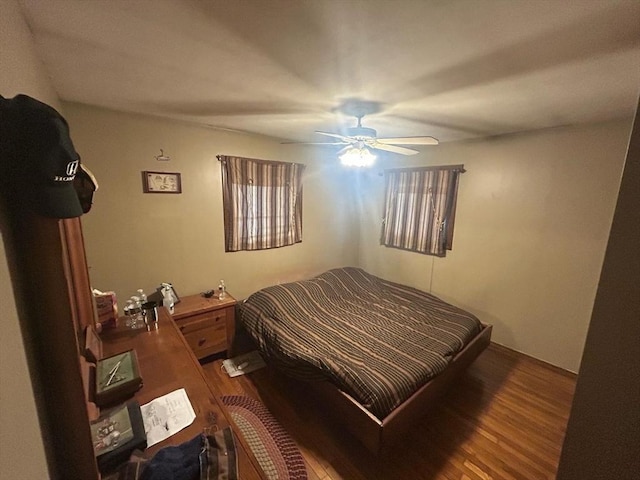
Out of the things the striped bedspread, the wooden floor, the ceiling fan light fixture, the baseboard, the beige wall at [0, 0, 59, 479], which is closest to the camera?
the beige wall at [0, 0, 59, 479]

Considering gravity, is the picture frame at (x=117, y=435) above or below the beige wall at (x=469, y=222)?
below

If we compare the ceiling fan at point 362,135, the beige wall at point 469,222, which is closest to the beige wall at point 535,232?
the beige wall at point 469,222

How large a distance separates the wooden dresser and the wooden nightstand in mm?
276

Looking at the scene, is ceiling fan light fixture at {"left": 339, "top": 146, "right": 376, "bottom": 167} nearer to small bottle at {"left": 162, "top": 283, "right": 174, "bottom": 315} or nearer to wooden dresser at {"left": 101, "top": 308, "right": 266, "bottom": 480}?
wooden dresser at {"left": 101, "top": 308, "right": 266, "bottom": 480}

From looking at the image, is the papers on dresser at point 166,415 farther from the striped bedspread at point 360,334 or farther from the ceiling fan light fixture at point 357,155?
the ceiling fan light fixture at point 357,155

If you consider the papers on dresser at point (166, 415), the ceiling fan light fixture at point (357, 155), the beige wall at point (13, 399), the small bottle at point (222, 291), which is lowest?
the small bottle at point (222, 291)

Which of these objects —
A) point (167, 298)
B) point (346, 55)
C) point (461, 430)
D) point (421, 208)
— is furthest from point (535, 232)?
point (167, 298)

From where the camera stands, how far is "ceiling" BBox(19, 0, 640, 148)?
38.9 inches

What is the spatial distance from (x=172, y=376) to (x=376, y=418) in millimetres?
1176

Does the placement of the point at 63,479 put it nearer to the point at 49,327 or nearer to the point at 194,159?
the point at 49,327

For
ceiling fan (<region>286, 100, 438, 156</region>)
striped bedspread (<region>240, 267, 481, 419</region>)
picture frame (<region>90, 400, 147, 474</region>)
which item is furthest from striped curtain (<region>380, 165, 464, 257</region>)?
picture frame (<region>90, 400, 147, 474</region>)

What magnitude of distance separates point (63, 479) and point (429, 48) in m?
2.05

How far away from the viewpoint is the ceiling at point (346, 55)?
38.9 inches

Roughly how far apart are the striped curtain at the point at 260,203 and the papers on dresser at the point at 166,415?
1817mm
